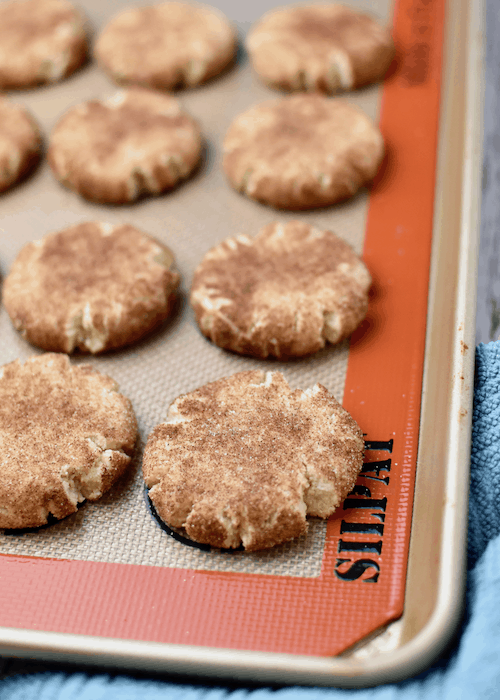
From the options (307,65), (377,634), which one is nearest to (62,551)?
(377,634)

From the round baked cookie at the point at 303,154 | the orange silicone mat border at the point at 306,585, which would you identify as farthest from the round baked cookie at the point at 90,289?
the orange silicone mat border at the point at 306,585

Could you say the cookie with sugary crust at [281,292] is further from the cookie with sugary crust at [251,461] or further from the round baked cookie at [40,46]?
the round baked cookie at [40,46]

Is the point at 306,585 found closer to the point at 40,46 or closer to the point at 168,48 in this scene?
the point at 168,48

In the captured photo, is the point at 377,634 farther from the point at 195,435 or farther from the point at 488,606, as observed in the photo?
the point at 195,435

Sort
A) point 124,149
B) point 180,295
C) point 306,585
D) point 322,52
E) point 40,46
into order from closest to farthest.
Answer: point 306,585, point 180,295, point 124,149, point 322,52, point 40,46

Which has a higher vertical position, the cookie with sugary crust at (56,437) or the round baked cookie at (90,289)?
the round baked cookie at (90,289)

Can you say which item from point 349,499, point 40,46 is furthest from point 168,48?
point 349,499
